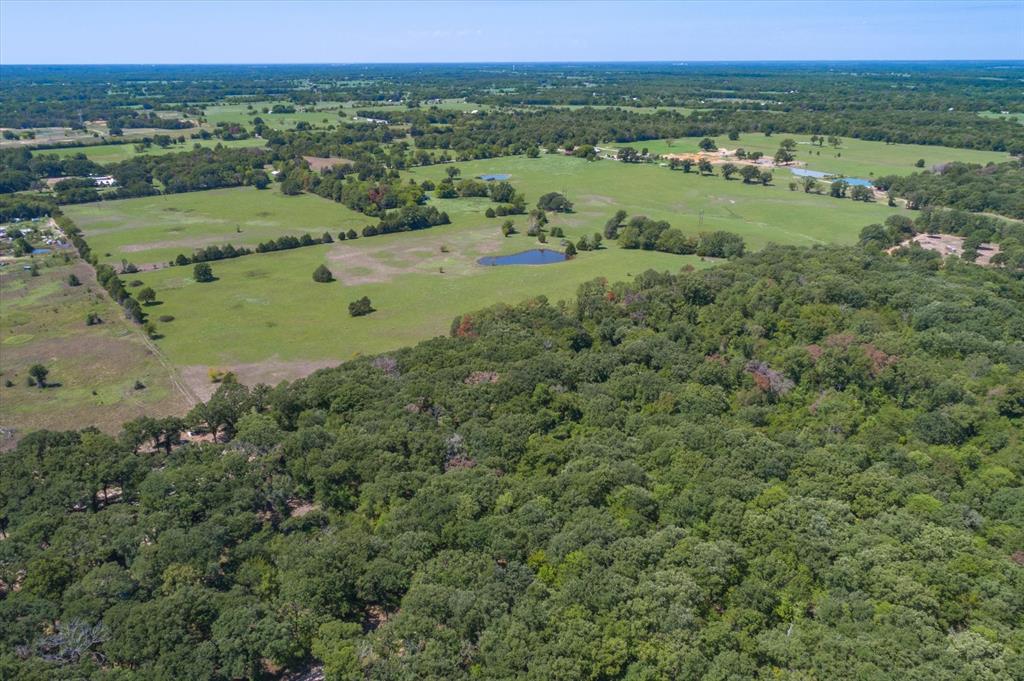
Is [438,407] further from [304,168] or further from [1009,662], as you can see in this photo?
[304,168]

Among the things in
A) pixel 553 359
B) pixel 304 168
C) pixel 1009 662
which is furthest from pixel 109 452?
pixel 304 168

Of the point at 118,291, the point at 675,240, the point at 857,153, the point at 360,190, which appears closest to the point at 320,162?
the point at 360,190

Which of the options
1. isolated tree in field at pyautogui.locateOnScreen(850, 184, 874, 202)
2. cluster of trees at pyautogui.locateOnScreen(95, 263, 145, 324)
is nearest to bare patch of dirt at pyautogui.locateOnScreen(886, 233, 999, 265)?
isolated tree in field at pyautogui.locateOnScreen(850, 184, 874, 202)

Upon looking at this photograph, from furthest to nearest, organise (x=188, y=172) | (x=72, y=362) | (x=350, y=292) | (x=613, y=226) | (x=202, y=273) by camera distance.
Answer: (x=188, y=172)
(x=613, y=226)
(x=202, y=273)
(x=350, y=292)
(x=72, y=362)

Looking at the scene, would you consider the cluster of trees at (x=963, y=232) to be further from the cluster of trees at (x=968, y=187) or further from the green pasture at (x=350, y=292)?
the green pasture at (x=350, y=292)

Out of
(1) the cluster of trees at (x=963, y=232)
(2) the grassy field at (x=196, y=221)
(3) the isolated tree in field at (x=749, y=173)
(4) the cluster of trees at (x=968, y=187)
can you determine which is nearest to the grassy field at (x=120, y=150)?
(2) the grassy field at (x=196, y=221)

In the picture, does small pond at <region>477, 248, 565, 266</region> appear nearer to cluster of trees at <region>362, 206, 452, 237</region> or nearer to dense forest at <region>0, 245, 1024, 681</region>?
cluster of trees at <region>362, 206, 452, 237</region>

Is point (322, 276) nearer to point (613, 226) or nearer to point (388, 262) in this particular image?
point (388, 262)
